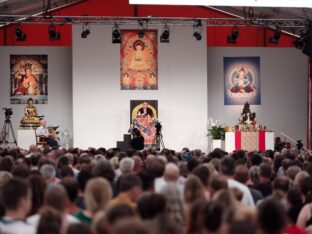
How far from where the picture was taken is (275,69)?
3042 cm

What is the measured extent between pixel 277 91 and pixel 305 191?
2233 cm

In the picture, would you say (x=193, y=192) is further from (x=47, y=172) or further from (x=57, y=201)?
(x=47, y=172)

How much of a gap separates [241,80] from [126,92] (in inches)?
182

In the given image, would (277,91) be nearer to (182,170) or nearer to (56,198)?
(182,170)

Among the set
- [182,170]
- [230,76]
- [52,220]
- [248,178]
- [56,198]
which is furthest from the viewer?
[230,76]

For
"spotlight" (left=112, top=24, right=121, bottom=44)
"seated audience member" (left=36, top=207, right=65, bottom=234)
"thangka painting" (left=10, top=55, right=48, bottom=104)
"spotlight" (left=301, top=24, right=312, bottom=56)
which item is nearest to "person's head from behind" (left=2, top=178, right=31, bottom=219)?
"seated audience member" (left=36, top=207, right=65, bottom=234)

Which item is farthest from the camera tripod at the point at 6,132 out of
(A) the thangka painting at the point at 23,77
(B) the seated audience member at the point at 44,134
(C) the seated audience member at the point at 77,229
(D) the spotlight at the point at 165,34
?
(C) the seated audience member at the point at 77,229

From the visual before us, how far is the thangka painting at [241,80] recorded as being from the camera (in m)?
30.1

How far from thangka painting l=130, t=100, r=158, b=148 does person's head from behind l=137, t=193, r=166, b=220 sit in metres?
21.7

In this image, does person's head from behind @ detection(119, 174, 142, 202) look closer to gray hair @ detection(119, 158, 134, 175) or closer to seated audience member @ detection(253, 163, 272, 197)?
gray hair @ detection(119, 158, 134, 175)

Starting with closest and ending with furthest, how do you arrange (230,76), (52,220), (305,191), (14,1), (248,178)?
(52,220) < (305,191) < (248,178) < (14,1) < (230,76)

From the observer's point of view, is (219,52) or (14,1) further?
(219,52)

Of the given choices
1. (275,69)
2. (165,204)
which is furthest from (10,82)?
(165,204)

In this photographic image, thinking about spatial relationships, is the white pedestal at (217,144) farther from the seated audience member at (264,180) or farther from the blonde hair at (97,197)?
the blonde hair at (97,197)
